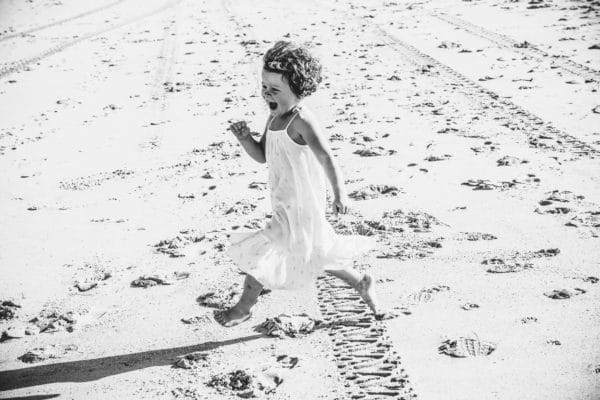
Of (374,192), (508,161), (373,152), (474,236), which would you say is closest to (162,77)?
(373,152)

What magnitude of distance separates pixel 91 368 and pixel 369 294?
1.30 m

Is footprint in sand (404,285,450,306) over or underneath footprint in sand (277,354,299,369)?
underneath

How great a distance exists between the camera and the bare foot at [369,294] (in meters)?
2.89

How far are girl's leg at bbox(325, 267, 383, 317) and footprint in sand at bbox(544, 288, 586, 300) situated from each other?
0.89 metres

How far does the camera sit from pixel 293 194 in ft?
8.91

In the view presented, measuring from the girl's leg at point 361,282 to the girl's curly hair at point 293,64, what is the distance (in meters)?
0.87

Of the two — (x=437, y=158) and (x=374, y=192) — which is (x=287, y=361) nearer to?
(x=374, y=192)

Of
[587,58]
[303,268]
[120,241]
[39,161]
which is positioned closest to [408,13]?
[587,58]

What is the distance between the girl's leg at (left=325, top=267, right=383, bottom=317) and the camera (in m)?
2.87

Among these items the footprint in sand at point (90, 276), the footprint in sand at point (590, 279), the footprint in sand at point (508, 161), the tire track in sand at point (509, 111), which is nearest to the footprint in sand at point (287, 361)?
the footprint in sand at point (90, 276)

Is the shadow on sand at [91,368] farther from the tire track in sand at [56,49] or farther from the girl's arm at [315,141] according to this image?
the tire track in sand at [56,49]

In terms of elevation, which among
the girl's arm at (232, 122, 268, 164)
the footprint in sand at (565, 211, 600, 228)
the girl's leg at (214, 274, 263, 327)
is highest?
the girl's arm at (232, 122, 268, 164)

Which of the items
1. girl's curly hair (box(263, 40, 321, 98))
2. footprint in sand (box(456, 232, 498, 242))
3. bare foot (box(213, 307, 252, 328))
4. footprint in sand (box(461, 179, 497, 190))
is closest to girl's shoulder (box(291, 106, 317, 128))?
girl's curly hair (box(263, 40, 321, 98))

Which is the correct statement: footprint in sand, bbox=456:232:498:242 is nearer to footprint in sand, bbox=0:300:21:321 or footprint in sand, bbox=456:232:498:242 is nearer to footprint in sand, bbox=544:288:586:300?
footprint in sand, bbox=544:288:586:300
